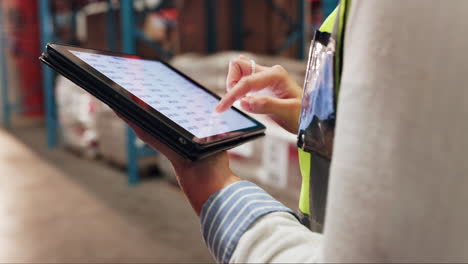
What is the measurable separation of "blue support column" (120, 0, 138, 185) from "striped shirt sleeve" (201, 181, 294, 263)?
6.30ft

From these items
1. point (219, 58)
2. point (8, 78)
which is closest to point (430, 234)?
point (219, 58)

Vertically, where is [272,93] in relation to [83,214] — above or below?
above

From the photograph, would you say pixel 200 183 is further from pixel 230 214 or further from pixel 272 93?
pixel 272 93

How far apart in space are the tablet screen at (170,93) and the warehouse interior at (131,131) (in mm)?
567

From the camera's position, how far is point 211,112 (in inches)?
19.8

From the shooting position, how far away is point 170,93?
1.58ft

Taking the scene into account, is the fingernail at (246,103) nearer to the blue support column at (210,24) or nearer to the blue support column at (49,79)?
the blue support column at (210,24)

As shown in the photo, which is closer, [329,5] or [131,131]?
[329,5]

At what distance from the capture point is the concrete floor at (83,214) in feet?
1.84

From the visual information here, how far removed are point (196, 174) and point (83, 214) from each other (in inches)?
58.2

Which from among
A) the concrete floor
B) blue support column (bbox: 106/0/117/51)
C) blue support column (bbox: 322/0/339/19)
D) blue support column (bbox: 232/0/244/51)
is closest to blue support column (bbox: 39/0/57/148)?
the concrete floor

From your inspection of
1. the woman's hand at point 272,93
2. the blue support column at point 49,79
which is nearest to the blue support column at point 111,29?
the blue support column at point 49,79

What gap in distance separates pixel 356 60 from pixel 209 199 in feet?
0.64

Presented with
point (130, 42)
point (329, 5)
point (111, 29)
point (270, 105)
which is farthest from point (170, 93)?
point (111, 29)
